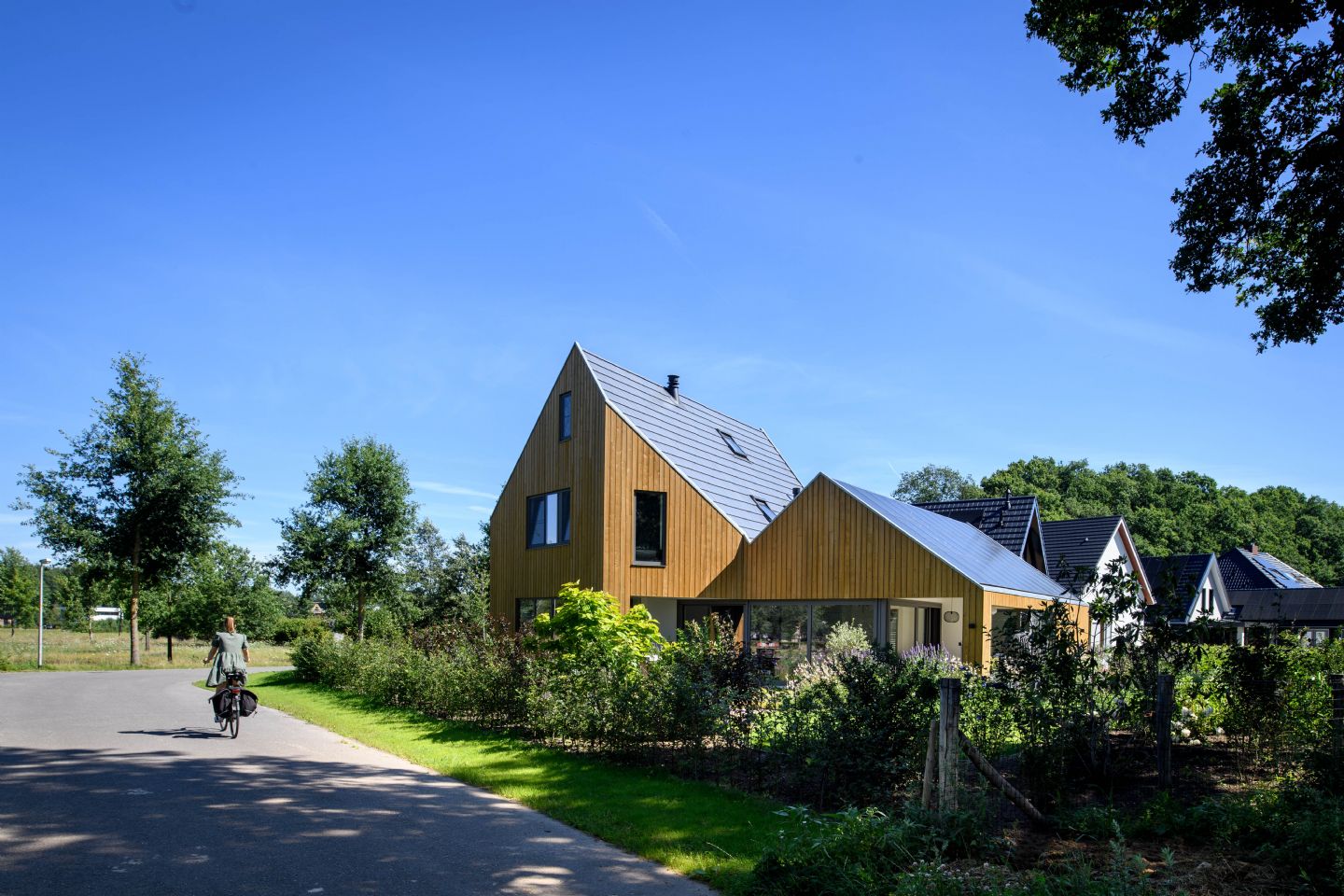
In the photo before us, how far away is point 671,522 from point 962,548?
670cm

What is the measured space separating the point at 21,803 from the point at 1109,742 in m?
9.68

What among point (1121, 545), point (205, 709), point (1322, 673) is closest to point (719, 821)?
point (1322, 673)

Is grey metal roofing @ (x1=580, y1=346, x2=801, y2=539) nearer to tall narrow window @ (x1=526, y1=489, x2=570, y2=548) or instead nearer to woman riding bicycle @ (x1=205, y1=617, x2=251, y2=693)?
tall narrow window @ (x1=526, y1=489, x2=570, y2=548)

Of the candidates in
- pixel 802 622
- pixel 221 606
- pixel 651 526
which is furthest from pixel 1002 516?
pixel 221 606

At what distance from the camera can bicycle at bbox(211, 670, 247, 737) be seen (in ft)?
41.1

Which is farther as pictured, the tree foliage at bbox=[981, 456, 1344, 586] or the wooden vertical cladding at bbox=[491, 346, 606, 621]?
the tree foliage at bbox=[981, 456, 1344, 586]

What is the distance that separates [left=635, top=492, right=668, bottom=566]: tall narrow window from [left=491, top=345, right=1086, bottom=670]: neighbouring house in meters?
0.03

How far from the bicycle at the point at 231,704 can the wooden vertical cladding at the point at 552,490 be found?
9.09m

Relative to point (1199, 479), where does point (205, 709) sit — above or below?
below

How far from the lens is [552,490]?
23109 millimetres

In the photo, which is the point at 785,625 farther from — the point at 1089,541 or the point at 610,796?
the point at 1089,541

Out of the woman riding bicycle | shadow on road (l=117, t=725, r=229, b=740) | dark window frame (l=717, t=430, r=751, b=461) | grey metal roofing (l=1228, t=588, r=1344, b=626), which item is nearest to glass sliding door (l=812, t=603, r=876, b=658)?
dark window frame (l=717, t=430, r=751, b=461)

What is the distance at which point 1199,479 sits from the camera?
79.8 metres

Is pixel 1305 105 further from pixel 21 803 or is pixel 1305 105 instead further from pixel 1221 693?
pixel 21 803
